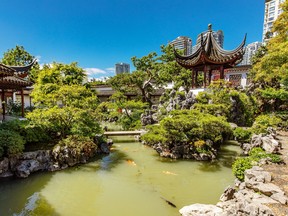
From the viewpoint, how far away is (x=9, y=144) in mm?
6746

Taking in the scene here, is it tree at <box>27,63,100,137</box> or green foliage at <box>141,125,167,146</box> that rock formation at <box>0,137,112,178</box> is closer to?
tree at <box>27,63,100,137</box>

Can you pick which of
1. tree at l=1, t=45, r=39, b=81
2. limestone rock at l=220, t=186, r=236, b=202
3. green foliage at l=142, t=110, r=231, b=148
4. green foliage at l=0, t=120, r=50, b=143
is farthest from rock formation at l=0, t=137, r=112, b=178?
tree at l=1, t=45, r=39, b=81

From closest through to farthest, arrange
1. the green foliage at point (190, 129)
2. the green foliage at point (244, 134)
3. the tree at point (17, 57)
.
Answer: the green foliage at point (190, 129) → the green foliage at point (244, 134) → the tree at point (17, 57)

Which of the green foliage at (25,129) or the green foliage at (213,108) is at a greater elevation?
the green foliage at (213,108)

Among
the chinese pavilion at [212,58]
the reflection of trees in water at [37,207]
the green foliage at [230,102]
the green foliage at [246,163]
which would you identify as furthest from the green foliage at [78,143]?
the chinese pavilion at [212,58]

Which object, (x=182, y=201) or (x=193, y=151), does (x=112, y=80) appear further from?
(x=182, y=201)

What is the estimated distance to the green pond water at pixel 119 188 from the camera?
514cm

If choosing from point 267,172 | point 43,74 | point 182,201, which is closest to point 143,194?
point 182,201

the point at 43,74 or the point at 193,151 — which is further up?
the point at 43,74

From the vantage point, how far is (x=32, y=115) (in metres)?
8.20

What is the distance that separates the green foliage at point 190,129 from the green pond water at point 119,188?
3.46 ft

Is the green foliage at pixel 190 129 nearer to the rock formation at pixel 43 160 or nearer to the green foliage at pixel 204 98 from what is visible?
the rock formation at pixel 43 160

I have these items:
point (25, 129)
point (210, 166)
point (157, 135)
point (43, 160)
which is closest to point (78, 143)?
point (43, 160)

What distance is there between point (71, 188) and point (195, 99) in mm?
9781
